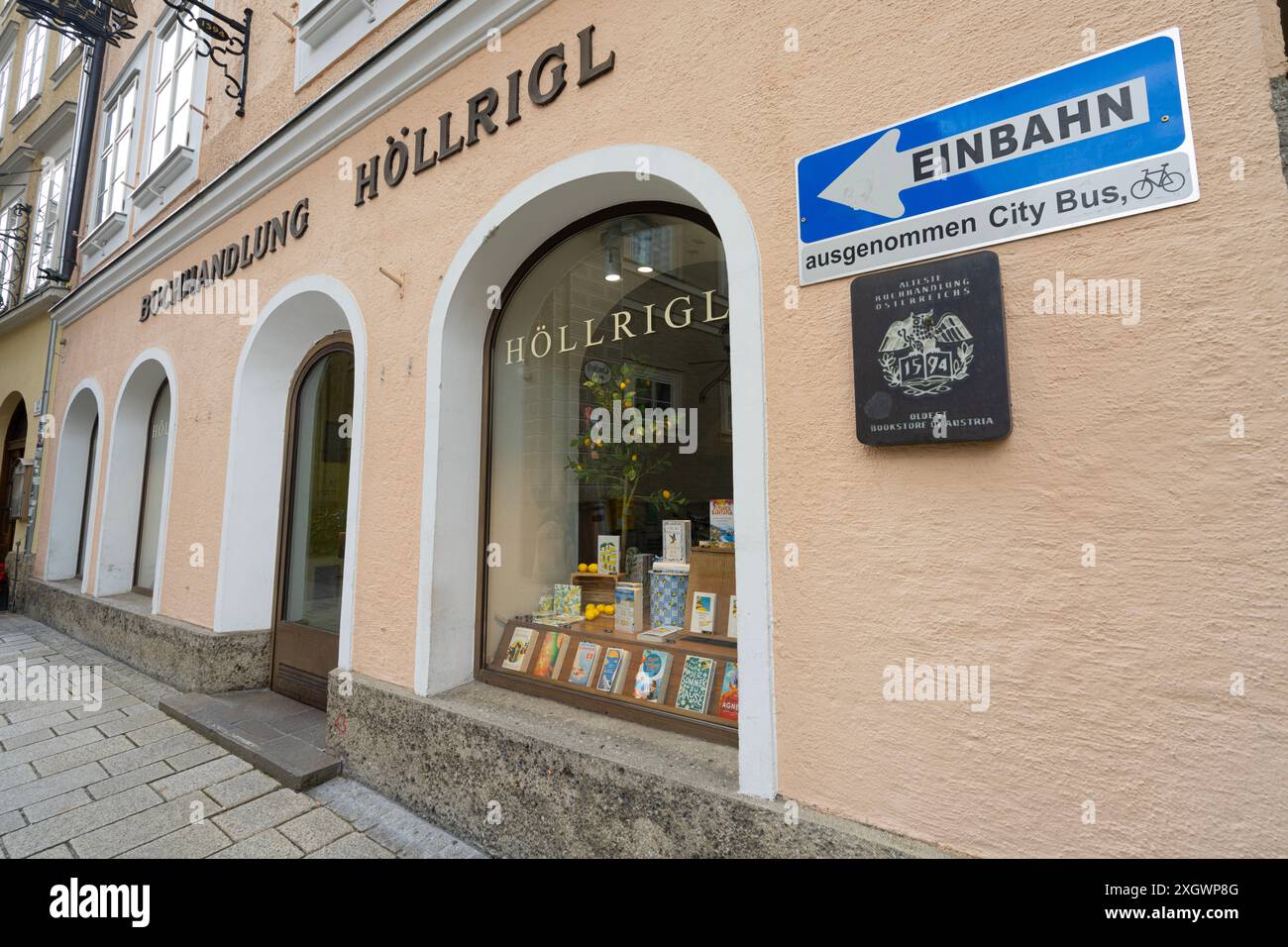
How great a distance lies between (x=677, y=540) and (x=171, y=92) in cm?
816

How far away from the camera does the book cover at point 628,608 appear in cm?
317

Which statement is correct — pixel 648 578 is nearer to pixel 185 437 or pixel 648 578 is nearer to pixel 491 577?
pixel 491 577

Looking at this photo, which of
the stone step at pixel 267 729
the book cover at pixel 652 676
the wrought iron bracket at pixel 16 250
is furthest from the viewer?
the wrought iron bracket at pixel 16 250

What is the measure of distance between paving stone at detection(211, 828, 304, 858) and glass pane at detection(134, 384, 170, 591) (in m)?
5.55

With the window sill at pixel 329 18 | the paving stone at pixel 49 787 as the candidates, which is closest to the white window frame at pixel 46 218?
the window sill at pixel 329 18

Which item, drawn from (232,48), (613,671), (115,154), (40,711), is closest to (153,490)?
(40,711)

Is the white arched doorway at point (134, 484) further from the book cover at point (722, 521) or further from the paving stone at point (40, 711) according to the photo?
the book cover at point (722, 521)

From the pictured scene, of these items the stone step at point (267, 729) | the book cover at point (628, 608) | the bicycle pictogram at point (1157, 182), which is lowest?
the stone step at point (267, 729)

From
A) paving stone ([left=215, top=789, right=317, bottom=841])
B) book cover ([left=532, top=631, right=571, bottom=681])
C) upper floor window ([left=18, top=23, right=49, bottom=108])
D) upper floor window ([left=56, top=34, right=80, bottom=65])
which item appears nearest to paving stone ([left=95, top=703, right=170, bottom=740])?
paving stone ([left=215, top=789, right=317, bottom=841])

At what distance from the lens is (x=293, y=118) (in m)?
4.30

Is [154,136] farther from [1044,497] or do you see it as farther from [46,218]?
[1044,497]

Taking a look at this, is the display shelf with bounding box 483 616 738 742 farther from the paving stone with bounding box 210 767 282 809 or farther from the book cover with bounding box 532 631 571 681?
the paving stone with bounding box 210 767 282 809

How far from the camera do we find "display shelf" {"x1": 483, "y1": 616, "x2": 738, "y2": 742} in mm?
2582

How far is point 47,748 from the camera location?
395cm
